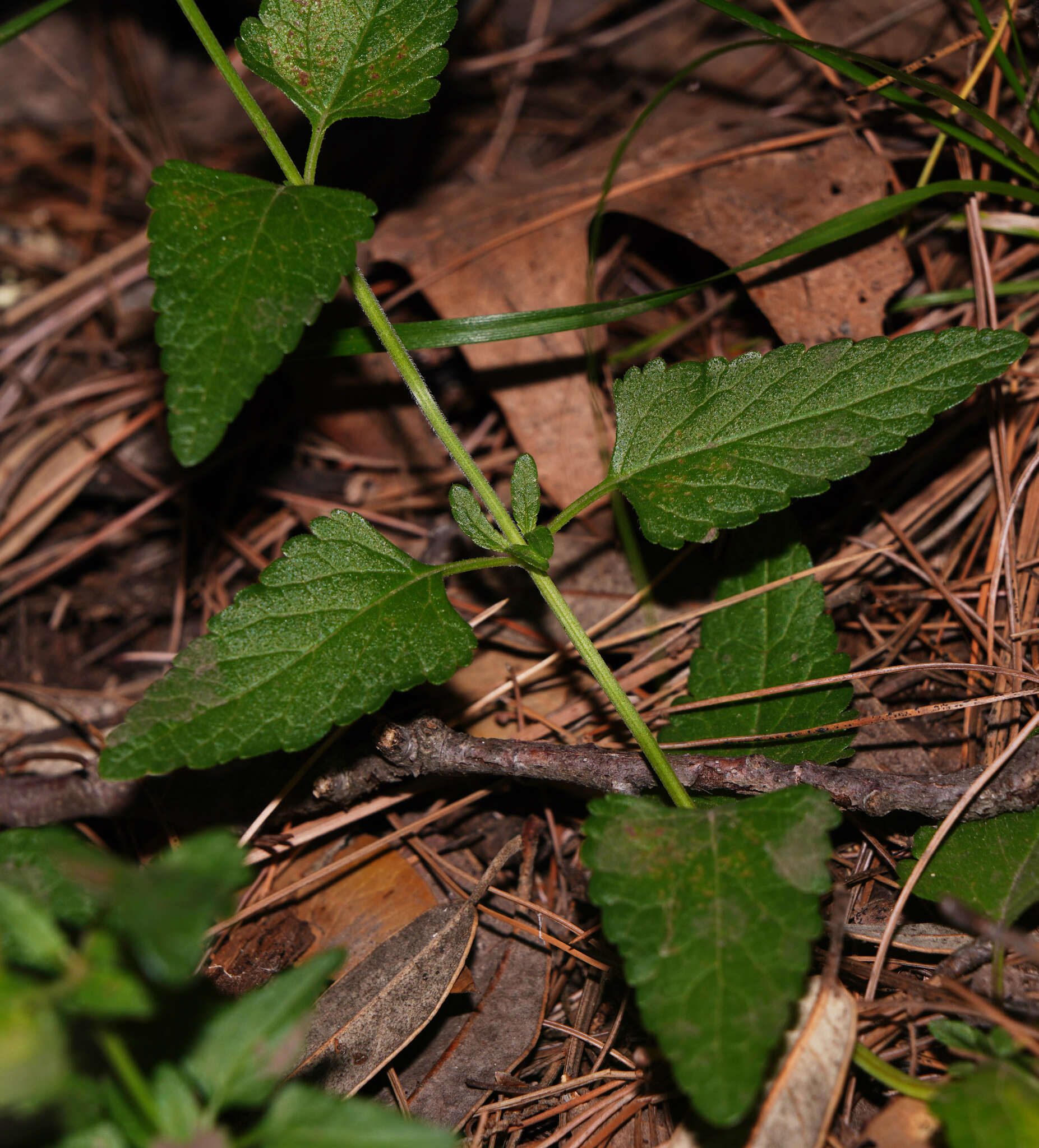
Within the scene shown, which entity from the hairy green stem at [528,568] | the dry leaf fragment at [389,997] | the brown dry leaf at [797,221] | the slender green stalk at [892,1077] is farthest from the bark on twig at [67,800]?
the brown dry leaf at [797,221]

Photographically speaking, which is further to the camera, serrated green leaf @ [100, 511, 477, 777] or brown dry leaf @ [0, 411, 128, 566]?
brown dry leaf @ [0, 411, 128, 566]

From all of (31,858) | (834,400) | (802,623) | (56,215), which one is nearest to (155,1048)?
(31,858)

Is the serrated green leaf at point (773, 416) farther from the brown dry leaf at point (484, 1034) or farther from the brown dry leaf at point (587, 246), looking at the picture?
the brown dry leaf at point (484, 1034)

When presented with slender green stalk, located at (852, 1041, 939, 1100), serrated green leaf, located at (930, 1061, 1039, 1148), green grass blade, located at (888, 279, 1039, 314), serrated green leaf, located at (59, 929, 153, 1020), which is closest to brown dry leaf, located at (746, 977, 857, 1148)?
slender green stalk, located at (852, 1041, 939, 1100)

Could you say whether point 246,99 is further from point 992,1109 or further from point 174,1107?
point 992,1109

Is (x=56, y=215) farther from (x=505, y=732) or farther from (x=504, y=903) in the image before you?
(x=504, y=903)

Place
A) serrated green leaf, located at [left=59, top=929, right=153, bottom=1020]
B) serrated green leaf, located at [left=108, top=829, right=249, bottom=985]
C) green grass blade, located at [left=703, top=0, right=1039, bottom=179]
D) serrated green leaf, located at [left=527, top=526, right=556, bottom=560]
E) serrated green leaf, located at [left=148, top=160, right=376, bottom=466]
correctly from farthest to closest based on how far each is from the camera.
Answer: green grass blade, located at [left=703, top=0, right=1039, bottom=179] → serrated green leaf, located at [left=527, top=526, right=556, bottom=560] → serrated green leaf, located at [left=148, top=160, right=376, bottom=466] → serrated green leaf, located at [left=59, top=929, right=153, bottom=1020] → serrated green leaf, located at [left=108, top=829, right=249, bottom=985]

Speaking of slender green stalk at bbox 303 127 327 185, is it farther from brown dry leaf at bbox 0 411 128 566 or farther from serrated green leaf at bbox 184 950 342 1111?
serrated green leaf at bbox 184 950 342 1111
